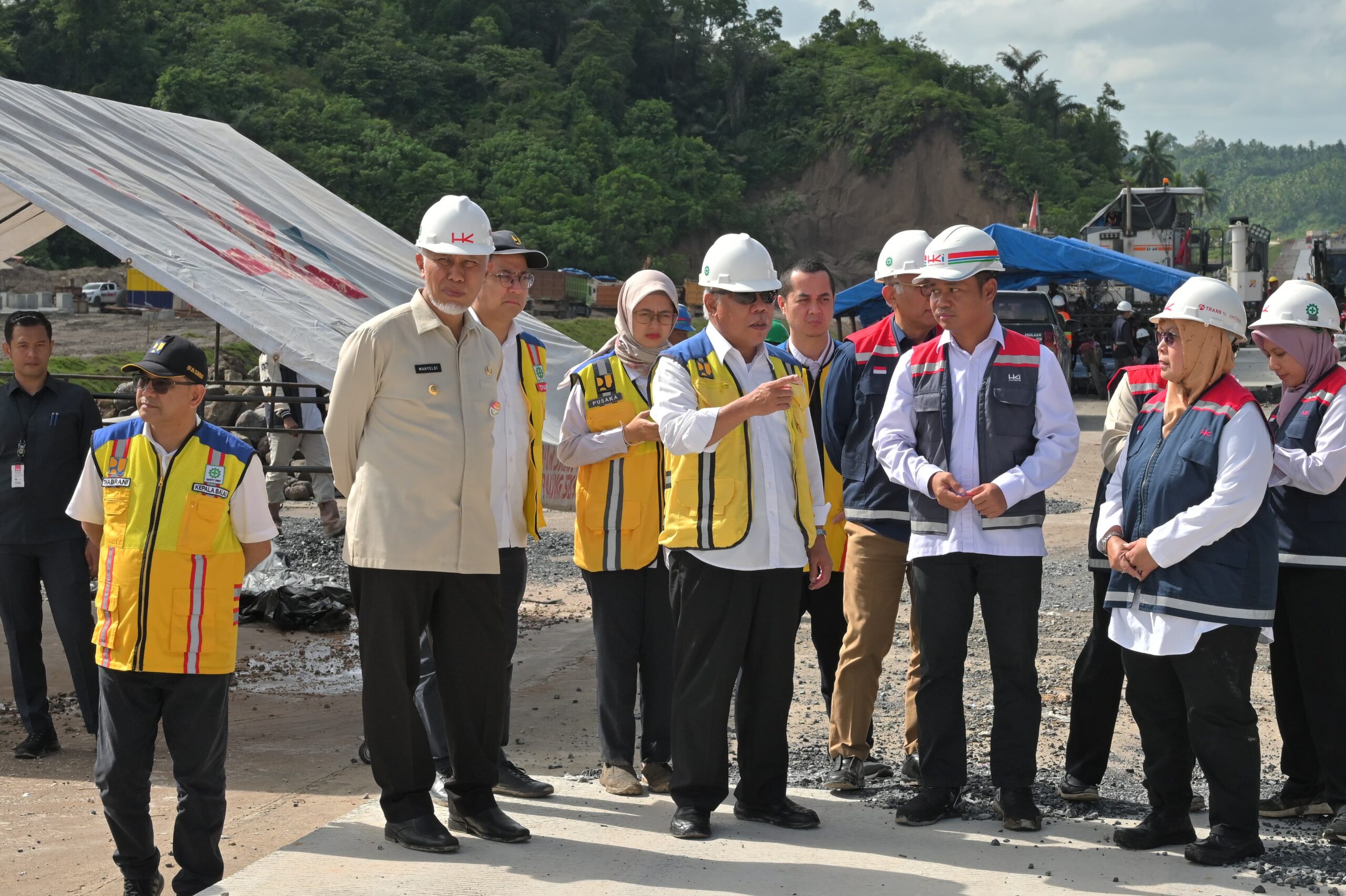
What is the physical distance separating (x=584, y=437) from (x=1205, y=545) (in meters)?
2.12

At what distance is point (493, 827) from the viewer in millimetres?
4160

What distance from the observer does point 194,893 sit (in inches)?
148

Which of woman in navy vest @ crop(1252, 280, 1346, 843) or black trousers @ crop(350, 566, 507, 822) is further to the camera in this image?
woman in navy vest @ crop(1252, 280, 1346, 843)

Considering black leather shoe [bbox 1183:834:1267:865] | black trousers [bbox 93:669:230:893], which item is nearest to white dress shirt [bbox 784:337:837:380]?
black leather shoe [bbox 1183:834:1267:865]

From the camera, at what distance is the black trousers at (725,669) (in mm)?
4180

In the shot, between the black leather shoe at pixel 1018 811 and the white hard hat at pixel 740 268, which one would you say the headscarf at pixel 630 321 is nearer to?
the white hard hat at pixel 740 268

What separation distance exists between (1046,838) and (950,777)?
345 millimetres

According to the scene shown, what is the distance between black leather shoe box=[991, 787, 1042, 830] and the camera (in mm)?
4277

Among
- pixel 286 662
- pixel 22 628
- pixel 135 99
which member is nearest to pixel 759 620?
pixel 22 628

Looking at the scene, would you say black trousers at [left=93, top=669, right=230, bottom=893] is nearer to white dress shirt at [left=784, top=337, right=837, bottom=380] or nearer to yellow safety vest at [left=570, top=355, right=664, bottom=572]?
yellow safety vest at [left=570, top=355, right=664, bottom=572]

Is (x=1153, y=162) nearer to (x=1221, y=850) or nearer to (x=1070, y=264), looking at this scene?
(x=1070, y=264)

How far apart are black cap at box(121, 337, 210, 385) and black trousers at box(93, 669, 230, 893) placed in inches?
34.5

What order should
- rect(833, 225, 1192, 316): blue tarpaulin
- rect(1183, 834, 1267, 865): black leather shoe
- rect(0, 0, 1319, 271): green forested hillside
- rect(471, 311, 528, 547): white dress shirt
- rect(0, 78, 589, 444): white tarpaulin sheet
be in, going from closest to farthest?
rect(1183, 834, 1267, 865): black leather shoe, rect(471, 311, 528, 547): white dress shirt, rect(0, 78, 589, 444): white tarpaulin sheet, rect(833, 225, 1192, 316): blue tarpaulin, rect(0, 0, 1319, 271): green forested hillside

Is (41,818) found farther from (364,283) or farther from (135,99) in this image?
(135,99)
